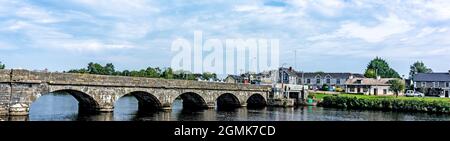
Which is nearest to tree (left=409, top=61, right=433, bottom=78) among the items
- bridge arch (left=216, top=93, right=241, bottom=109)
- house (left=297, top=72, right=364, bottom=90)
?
house (left=297, top=72, right=364, bottom=90)

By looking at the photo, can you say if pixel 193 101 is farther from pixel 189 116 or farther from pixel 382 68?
pixel 382 68

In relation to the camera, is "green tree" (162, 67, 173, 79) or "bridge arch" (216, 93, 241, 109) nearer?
"bridge arch" (216, 93, 241, 109)

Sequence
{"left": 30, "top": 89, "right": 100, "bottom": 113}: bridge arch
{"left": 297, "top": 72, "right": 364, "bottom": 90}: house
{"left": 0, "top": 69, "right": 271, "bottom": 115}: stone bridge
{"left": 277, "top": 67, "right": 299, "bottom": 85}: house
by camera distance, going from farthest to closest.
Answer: {"left": 277, "top": 67, "right": 299, "bottom": 85}: house < {"left": 297, "top": 72, "right": 364, "bottom": 90}: house < {"left": 30, "top": 89, "right": 100, "bottom": 113}: bridge arch < {"left": 0, "top": 69, "right": 271, "bottom": 115}: stone bridge

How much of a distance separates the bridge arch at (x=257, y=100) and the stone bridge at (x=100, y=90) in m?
7.95

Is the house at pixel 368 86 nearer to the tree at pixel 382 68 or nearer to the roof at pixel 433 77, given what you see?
the roof at pixel 433 77

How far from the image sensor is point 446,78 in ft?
308

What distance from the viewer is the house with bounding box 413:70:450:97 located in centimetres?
9369

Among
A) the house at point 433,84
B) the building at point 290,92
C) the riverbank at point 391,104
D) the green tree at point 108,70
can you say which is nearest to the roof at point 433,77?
the house at point 433,84

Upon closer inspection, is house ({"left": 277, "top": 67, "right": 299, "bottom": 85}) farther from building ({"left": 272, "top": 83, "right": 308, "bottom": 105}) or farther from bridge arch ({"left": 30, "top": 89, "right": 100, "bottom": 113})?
bridge arch ({"left": 30, "top": 89, "right": 100, "bottom": 113})

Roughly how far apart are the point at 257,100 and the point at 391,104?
2038cm

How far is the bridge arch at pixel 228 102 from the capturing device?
6459 centimetres

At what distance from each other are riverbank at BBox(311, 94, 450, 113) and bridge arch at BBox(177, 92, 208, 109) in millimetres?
24246
